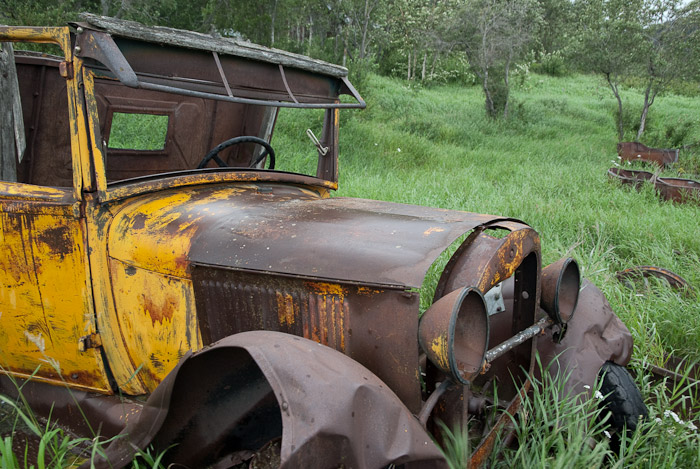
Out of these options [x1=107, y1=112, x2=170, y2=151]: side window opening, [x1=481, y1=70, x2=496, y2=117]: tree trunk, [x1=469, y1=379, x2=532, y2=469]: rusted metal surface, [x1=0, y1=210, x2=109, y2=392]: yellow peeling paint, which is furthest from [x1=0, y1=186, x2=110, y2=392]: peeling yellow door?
[x1=481, y1=70, x2=496, y2=117]: tree trunk

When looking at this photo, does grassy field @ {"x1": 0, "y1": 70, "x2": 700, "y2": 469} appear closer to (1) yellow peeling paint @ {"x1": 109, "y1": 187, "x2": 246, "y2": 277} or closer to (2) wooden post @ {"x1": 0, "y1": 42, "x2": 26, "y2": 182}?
(1) yellow peeling paint @ {"x1": 109, "y1": 187, "x2": 246, "y2": 277}

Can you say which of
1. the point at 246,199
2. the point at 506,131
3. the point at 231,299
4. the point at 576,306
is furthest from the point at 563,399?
the point at 506,131

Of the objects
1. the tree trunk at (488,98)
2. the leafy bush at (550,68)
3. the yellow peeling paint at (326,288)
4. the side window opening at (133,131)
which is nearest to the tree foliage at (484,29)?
the tree trunk at (488,98)

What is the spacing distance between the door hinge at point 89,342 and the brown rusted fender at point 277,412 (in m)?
0.56

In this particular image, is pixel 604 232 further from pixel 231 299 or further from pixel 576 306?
pixel 231 299

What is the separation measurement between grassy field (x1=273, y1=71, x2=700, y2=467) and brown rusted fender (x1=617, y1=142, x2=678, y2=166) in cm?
23

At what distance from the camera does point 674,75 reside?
1178 cm

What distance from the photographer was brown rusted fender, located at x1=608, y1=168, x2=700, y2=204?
6164 millimetres

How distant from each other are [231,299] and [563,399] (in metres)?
1.31

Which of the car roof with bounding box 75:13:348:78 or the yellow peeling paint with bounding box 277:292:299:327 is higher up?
the car roof with bounding box 75:13:348:78

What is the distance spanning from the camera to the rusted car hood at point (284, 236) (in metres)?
1.71

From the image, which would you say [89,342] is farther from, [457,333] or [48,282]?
[457,333]

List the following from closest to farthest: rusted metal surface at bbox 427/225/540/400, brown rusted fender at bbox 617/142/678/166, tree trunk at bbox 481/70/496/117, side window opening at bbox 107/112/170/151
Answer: rusted metal surface at bbox 427/225/540/400, side window opening at bbox 107/112/170/151, brown rusted fender at bbox 617/142/678/166, tree trunk at bbox 481/70/496/117

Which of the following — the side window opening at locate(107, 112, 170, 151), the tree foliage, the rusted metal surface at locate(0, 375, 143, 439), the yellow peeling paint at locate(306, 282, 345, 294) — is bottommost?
the rusted metal surface at locate(0, 375, 143, 439)
